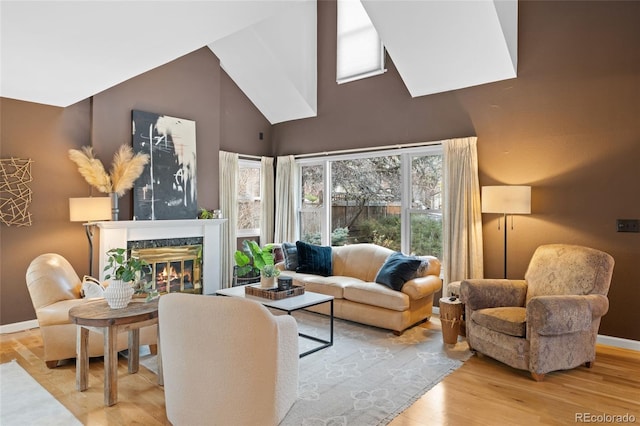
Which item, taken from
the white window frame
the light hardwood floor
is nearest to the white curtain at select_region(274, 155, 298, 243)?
the white window frame

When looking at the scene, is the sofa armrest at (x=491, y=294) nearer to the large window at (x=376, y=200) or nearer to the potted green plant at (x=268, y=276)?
the large window at (x=376, y=200)

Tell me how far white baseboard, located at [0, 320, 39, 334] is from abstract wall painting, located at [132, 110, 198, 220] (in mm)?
1555

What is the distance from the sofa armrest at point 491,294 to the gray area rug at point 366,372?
0.48 meters

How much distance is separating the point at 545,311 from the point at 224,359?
2.37 metres

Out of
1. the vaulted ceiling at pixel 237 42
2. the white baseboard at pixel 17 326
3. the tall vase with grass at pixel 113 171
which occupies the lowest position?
the white baseboard at pixel 17 326

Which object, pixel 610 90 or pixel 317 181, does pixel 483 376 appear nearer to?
pixel 610 90

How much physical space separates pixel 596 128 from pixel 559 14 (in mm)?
1261

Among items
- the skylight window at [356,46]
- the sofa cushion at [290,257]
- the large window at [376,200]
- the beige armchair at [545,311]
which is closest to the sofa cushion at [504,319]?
the beige armchair at [545,311]

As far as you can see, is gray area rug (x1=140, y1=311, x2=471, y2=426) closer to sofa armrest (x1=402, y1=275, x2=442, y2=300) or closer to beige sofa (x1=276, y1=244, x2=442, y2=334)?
beige sofa (x1=276, y1=244, x2=442, y2=334)

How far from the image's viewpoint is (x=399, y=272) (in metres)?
4.32

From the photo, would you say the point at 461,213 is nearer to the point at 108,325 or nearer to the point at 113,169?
the point at 108,325

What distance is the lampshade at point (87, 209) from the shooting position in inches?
165

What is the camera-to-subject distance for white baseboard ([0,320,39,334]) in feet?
13.8

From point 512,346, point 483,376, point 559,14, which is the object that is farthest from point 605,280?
point 559,14
